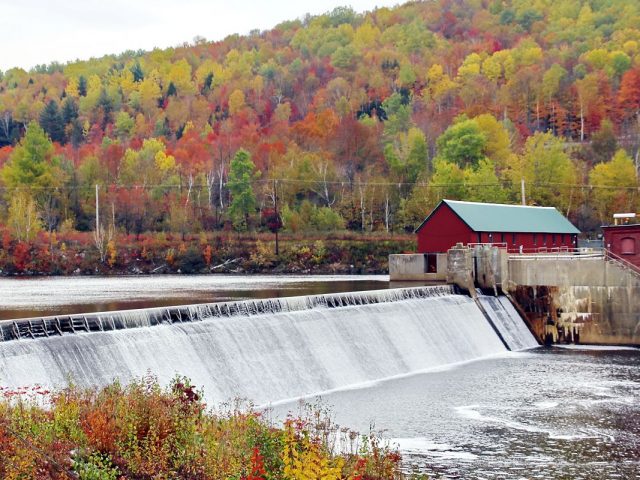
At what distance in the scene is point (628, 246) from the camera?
160ft

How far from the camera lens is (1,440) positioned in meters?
16.7

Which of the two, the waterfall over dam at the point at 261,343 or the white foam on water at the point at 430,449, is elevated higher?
the waterfall over dam at the point at 261,343

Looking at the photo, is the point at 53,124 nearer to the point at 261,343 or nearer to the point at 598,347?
the point at 598,347

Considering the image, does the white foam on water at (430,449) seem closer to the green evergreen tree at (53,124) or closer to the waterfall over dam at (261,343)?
the waterfall over dam at (261,343)

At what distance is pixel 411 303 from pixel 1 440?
2926 centimetres

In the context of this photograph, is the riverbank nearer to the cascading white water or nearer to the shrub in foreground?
the cascading white water

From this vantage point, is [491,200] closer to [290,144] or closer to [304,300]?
[290,144]

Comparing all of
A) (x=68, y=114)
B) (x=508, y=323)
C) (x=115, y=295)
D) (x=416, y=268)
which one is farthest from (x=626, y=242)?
(x=68, y=114)

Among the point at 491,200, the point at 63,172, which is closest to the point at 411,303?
the point at 491,200

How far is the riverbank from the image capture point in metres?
102

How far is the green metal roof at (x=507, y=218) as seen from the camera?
6203 cm

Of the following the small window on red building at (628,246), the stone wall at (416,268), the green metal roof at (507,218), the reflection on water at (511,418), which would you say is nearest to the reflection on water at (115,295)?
the stone wall at (416,268)

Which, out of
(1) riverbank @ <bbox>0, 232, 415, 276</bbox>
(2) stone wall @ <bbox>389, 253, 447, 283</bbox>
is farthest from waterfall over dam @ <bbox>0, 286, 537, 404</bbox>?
(1) riverbank @ <bbox>0, 232, 415, 276</bbox>

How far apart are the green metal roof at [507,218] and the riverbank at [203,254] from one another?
31.1m
